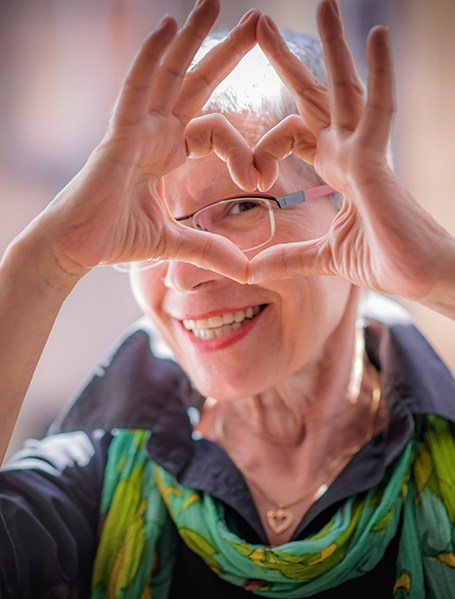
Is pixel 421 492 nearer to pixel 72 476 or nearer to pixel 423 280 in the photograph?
pixel 423 280

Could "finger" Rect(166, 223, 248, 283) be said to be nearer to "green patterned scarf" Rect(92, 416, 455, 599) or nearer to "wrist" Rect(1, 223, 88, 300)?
"wrist" Rect(1, 223, 88, 300)

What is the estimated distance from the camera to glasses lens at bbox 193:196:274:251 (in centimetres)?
136

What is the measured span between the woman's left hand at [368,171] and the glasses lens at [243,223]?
0.23 meters

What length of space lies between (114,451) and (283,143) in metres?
0.72

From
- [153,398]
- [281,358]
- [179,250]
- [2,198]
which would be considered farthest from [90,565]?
[2,198]

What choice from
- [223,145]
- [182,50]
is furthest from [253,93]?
[182,50]

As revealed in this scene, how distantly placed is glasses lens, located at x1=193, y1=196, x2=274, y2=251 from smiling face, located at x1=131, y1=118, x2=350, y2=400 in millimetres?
20

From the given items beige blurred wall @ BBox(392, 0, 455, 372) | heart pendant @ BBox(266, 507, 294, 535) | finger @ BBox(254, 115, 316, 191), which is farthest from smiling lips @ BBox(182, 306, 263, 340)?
beige blurred wall @ BBox(392, 0, 455, 372)

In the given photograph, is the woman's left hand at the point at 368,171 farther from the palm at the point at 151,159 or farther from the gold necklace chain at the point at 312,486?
the gold necklace chain at the point at 312,486

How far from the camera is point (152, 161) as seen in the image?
3.74 ft

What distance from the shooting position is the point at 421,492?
1.40 metres

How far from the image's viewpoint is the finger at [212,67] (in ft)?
3.79

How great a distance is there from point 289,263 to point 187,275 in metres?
0.22

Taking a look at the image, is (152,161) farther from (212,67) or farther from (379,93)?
(379,93)
